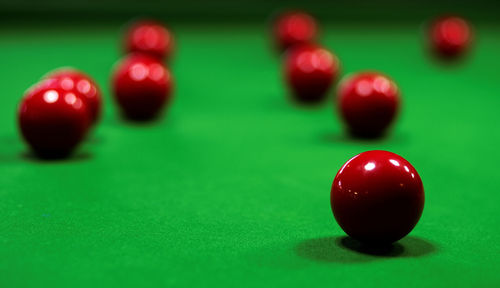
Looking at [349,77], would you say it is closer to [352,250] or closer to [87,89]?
[87,89]

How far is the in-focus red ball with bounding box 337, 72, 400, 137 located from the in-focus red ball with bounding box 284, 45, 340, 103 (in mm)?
1243

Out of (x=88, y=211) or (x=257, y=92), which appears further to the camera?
(x=257, y=92)

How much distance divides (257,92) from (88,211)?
399 cm

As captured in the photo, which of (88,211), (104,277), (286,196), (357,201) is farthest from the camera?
(286,196)

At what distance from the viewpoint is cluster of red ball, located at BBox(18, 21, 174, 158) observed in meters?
4.73

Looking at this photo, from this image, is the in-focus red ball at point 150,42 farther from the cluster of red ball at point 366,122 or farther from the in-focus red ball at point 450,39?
the in-focus red ball at point 450,39

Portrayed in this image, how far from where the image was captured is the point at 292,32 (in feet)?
33.0

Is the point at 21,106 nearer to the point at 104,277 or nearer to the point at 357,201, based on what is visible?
the point at 104,277

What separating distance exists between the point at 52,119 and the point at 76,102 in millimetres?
201

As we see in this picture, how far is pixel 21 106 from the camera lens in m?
4.81

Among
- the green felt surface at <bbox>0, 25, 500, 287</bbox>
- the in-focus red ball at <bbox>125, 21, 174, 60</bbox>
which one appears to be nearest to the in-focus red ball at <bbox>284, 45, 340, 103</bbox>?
the green felt surface at <bbox>0, 25, 500, 287</bbox>

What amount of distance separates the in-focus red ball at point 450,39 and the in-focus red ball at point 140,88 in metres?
4.61

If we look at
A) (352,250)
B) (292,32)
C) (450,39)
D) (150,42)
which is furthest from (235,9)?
(352,250)

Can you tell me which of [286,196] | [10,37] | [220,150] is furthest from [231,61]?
[286,196]
